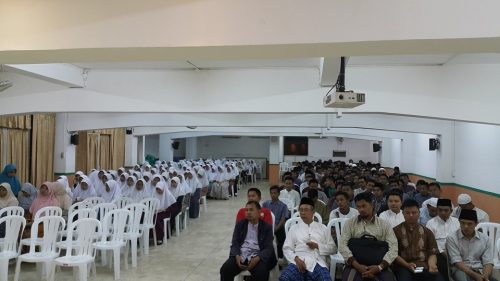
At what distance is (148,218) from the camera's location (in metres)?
6.95

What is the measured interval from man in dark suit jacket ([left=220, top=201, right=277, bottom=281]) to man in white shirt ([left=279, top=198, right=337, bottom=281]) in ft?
0.78

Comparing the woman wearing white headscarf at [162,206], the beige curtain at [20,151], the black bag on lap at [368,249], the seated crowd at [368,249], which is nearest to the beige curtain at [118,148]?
the beige curtain at [20,151]

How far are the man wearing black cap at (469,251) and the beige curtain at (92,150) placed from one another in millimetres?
12842

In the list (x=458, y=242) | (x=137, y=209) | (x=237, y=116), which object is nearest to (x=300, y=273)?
(x=458, y=242)

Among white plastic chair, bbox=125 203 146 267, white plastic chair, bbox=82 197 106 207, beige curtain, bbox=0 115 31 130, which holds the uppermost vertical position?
beige curtain, bbox=0 115 31 130

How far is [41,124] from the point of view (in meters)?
11.8

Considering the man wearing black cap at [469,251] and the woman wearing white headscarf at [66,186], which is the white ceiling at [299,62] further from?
the woman wearing white headscarf at [66,186]

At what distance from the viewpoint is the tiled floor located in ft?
18.8

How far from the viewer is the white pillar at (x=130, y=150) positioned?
17561mm

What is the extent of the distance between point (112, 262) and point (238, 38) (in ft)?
13.9

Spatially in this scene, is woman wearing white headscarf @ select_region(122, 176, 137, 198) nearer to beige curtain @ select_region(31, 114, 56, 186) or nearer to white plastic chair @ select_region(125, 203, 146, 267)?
white plastic chair @ select_region(125, 203, 146, 267)

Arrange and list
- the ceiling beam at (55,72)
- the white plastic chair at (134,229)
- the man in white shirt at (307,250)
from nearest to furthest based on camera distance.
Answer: the man in white shirt at (307,250), the ceiling beam at (55,72), the white plastic chair at (134,229)

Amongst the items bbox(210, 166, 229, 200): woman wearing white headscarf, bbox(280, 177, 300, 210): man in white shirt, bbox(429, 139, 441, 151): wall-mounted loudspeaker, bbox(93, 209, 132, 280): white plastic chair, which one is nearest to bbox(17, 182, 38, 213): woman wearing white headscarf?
bbox(93, 209, 132, 280): white plastic chair

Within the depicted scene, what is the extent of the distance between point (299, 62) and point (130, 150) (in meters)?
12.6
